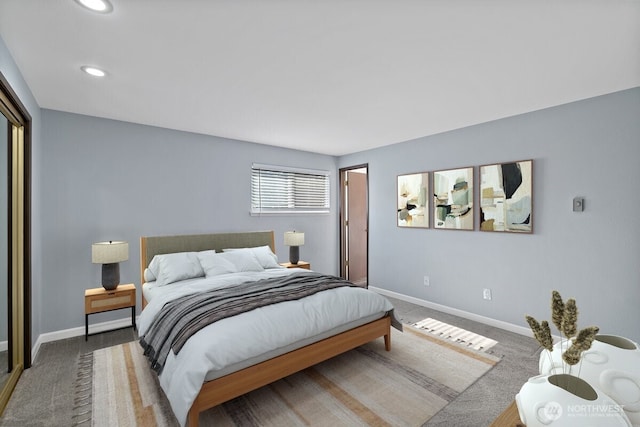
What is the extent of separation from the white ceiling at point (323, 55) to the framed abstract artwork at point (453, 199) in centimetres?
82

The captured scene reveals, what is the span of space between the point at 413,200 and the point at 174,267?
10.7 feet

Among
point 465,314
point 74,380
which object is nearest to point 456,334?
point 465,314

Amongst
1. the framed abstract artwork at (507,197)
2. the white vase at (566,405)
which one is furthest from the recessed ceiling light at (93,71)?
the framed abstract artwork at (507,197)

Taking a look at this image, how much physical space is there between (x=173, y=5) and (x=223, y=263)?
2.63 metres

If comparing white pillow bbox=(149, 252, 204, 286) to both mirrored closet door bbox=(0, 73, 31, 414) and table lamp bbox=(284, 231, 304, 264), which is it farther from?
table lamp bbox=(284, 231, 304, 264)

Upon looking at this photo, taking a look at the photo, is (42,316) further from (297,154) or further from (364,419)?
(297,154)

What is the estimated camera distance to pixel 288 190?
5.09m

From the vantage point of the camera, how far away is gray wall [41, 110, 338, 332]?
324 centimetres

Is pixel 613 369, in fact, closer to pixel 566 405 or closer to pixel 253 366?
pixel 566 405

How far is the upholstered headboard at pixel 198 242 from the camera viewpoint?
364 cm

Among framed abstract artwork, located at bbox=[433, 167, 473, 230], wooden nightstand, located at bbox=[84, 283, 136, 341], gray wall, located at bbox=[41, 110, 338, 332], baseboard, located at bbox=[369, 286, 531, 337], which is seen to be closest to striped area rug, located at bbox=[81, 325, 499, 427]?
wooden nightstand, located at bbox=[84, 283, 136, 341]

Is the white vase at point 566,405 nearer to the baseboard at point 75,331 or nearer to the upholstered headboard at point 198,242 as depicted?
the upholstered headboard at point 198,242

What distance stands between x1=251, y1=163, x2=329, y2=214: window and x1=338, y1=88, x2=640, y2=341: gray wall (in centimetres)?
181

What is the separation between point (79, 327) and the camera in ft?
11.1
